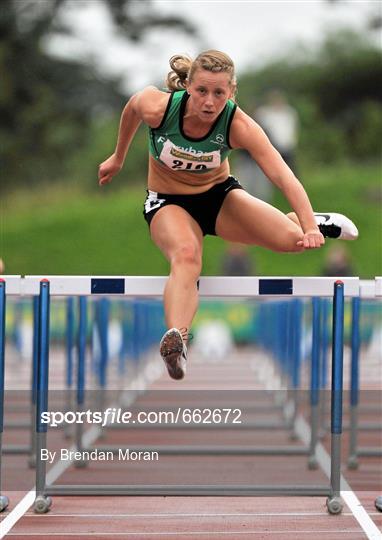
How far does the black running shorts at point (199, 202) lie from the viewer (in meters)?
6.12

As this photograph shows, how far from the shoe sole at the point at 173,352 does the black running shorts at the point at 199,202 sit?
0.91 meters

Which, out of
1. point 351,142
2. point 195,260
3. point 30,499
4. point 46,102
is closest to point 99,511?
point 30,499

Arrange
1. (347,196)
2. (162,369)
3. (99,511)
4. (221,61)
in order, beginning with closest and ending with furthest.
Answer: (221,61)
(99,511)
(162,369)
(347,196)

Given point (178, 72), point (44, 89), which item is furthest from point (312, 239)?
point (44, 89)

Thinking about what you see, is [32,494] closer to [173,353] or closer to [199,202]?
[173,353]

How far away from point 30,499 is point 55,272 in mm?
21496

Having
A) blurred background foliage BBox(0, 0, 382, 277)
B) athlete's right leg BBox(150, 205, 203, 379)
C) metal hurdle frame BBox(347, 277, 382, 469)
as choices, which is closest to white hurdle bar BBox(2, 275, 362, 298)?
athlete's right leg BBox(150, 205, 203, 379)

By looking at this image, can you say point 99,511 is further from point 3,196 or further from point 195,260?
point 3,196

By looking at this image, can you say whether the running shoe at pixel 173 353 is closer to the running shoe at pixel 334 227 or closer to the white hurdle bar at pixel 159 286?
the white hurdle bar at pixel 159 286

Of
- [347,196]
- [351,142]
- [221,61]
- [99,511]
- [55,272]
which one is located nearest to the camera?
[221,61]

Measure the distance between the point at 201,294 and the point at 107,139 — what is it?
27.0 m

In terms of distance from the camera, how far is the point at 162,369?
16781 mm

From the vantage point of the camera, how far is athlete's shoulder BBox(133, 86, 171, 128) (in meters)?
5.83

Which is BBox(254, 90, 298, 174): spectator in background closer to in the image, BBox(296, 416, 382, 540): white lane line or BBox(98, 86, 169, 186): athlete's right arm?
BBox(296, 416, 382, 540): white lane line
